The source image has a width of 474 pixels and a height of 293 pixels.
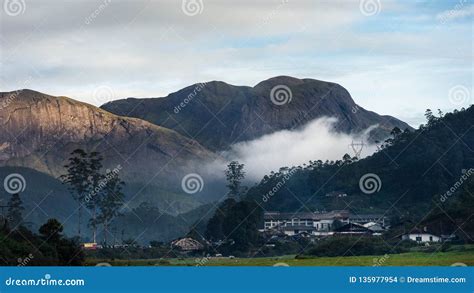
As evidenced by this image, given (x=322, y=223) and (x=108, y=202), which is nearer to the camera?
(x=322, y=223)

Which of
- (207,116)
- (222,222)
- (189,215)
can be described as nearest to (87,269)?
(222,222)

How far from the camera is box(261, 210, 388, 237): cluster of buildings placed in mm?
69287

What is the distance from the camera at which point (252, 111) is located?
155 meters

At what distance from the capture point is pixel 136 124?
5827 inches
